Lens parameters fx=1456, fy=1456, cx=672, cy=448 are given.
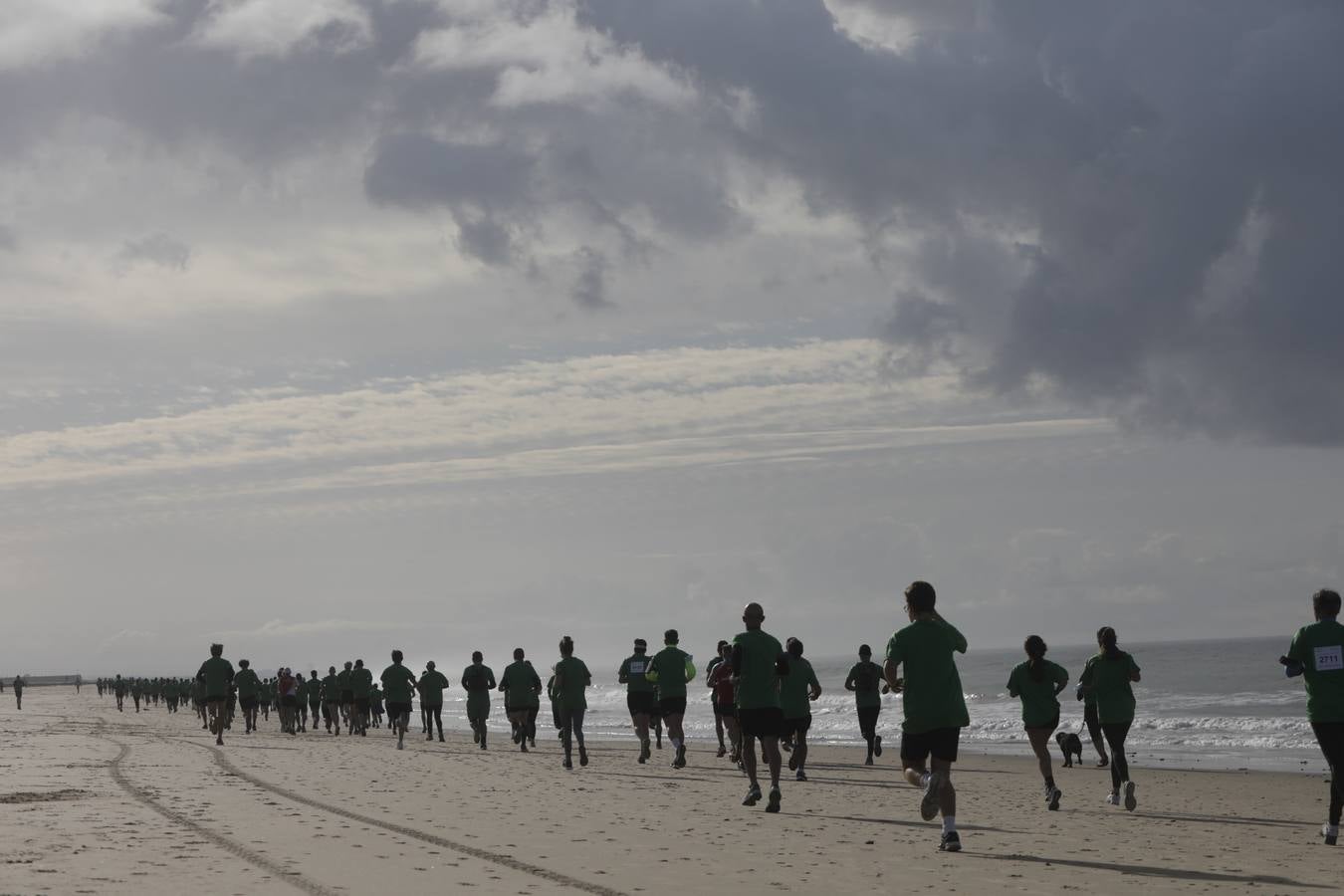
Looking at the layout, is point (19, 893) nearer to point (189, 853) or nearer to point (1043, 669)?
point (189, 853)

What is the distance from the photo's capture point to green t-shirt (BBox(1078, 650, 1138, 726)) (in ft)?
44.0

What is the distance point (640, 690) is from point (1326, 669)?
1232 cm

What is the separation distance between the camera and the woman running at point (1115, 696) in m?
13.4

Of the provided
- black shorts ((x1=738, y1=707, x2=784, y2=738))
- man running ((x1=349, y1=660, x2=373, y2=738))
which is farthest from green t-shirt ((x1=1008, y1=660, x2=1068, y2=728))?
man running ((x1=349, y1=660, x2=373, y2=738))

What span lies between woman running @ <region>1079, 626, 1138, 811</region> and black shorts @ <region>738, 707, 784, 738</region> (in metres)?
2.82

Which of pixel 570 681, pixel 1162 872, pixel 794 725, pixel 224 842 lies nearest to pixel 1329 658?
pixel 1162 872

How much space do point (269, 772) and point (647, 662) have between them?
612 centimetres

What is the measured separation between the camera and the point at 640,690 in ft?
70.7

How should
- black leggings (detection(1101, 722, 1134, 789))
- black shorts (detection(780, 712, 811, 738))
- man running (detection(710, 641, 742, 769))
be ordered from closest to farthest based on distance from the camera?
black leggings (detection(1101, 722, 1134, 789))
black shorts (detection(780, 712, 811, 738))
man running (detection(710, 641, 742, 769))

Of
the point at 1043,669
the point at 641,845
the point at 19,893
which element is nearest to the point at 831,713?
the point at 1043,669

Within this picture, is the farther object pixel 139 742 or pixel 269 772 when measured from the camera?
pixel 139 742

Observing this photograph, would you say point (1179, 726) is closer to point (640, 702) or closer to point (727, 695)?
point (640, 702)

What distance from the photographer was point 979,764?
76.8 feet

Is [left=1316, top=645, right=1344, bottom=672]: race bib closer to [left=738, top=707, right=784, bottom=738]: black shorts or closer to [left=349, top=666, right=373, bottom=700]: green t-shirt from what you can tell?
[left=738, top=707, right=784, bottom=738]: black shorts
